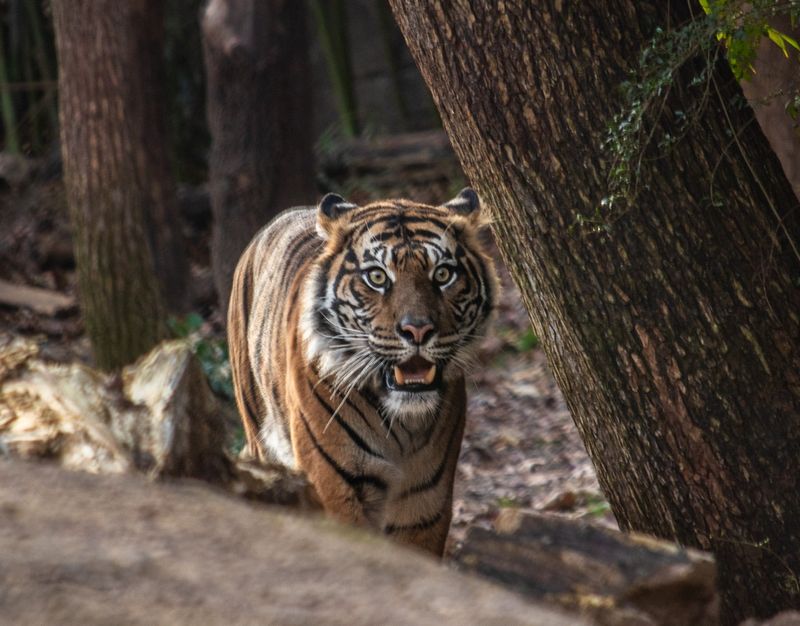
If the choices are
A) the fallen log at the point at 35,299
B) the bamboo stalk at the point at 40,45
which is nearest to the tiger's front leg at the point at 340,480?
the fallen log at the point at 35,299

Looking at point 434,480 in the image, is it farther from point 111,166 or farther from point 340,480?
point 111,166

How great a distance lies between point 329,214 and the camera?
459 centimetres

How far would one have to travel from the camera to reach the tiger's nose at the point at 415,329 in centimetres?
Result: 417

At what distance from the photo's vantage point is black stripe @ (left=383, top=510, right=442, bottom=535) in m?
4.45

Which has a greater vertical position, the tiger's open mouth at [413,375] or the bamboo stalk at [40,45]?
the bamboo stalk at [40,45]

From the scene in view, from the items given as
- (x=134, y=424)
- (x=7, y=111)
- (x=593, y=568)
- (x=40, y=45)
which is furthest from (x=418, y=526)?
(x=7, y=111)

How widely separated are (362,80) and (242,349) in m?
10.2

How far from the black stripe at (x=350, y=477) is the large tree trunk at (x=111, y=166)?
13.9ft

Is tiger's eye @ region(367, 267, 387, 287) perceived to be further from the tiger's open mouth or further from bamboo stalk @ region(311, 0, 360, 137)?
bamboo stalk @ region(311, 0, 360, 137)

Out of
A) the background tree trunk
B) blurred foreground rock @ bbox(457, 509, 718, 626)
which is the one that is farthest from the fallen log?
blurred foreground rock @ bbox(457, 509, 718, 626)

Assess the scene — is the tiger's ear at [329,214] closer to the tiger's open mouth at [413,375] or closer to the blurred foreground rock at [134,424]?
the tiger's open mouth at [413,375]

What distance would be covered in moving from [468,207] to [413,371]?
2.16ft

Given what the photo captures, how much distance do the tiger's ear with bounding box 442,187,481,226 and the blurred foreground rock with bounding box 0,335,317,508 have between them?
1.65 m

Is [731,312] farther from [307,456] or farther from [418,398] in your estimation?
[307,456]
